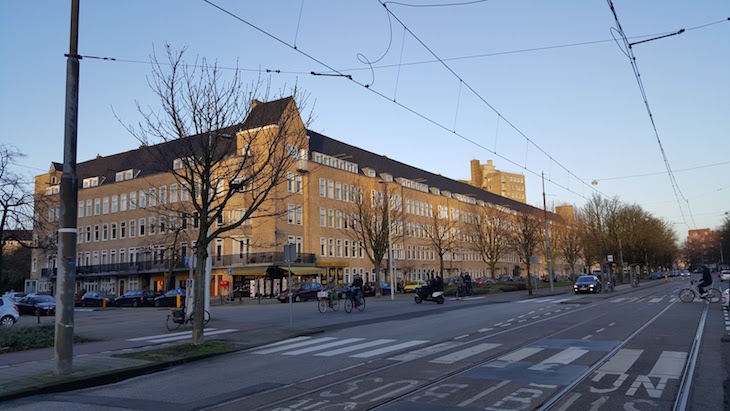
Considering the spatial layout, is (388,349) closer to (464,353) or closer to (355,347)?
(355,347)

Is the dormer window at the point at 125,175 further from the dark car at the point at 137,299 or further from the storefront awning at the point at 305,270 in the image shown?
the storefront awning at the point at 305,270

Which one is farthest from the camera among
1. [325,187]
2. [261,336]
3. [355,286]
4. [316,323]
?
[325,187]

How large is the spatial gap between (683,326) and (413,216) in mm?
57079

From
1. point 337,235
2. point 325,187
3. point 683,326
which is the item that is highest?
point 325,187

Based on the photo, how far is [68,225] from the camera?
34.8 ft

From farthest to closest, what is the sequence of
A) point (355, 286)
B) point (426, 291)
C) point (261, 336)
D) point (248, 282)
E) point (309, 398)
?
point (248, 282), point (426, 291), point (355, 286), point (261, 336), point (309, 398)

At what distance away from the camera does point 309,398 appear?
25.9 ft

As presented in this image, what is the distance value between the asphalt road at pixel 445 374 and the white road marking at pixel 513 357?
37mm

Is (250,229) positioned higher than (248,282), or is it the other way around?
(250,229)

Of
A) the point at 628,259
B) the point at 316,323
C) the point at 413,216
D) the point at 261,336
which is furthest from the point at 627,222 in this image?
the point at 261,336

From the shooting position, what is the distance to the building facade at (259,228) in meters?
52.0

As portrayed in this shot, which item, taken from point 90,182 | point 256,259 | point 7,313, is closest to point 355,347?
point 7,313

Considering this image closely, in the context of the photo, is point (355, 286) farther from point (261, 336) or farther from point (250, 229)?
point (250, 229)

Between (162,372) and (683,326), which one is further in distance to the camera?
(683,326)
